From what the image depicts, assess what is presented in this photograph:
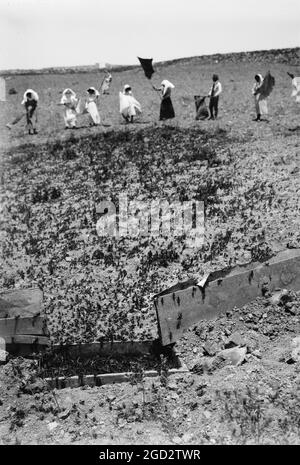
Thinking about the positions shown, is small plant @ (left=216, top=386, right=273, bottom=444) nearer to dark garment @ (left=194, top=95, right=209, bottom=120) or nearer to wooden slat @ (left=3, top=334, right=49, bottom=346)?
wooden slat @ (left=3, top=334, right=49, bottom=346)

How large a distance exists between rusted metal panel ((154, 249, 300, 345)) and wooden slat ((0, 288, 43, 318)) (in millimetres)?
1702

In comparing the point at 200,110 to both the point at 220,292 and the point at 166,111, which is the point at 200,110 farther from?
the point at 220,292

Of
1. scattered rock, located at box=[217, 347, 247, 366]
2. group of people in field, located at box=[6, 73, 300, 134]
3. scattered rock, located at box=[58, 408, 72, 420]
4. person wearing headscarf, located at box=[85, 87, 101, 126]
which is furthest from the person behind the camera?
person wearing headscarf, located at box=[85, 87, 101, 126]

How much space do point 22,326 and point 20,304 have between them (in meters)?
0.32

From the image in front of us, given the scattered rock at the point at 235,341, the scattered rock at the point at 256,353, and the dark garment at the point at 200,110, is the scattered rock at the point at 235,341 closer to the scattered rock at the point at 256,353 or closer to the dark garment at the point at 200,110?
the scattered rock at the point at 256,353

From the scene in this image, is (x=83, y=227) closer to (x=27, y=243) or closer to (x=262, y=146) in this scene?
(x=27, y=243)

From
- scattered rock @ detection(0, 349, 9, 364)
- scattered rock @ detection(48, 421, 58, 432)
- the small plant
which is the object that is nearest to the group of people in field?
scattered rock @ detection(0, 349, 9, 364)

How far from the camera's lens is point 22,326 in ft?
23.8

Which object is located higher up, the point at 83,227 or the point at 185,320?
the point at 83,227

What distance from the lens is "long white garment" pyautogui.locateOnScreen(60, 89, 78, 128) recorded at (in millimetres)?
20734

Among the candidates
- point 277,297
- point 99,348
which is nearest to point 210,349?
point 277,297

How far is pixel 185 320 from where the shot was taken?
7.34m
